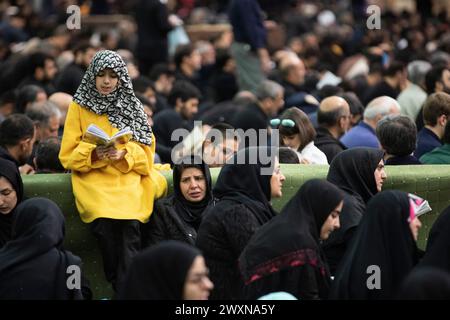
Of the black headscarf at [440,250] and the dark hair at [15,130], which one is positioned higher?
the dark hair at [15,130]

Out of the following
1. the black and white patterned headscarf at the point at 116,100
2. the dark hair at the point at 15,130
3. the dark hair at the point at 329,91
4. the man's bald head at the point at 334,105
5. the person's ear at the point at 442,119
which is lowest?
the dark hair at the point at 329,91

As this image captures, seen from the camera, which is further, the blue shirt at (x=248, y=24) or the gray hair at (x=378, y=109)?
the blue shirt at (x=248, y=24)

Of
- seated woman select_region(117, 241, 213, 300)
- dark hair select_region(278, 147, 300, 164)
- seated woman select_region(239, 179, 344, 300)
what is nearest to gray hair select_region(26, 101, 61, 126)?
dark hair select_region(278, 147, 300, 164)

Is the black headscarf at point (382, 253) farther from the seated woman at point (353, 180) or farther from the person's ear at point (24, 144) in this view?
the person's ear at point (24, 144)

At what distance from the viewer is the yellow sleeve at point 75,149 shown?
7.33 metres

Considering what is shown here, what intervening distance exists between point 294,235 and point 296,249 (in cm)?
8

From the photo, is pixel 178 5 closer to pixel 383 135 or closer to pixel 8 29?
pixel 8 29

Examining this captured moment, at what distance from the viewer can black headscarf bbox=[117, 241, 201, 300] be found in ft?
17.7

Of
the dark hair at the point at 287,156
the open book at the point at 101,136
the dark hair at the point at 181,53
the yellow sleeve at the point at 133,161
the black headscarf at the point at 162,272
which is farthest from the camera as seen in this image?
the dark hair at the point at 181,53

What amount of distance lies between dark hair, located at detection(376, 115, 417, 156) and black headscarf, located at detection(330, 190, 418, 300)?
88.4 inches

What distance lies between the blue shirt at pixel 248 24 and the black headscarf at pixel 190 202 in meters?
7.38

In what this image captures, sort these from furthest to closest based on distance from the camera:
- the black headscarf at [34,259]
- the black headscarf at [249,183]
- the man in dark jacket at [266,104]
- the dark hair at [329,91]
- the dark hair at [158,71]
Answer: the dark hair at [158,71], the dark hair at [329,91], the man in dark jacket at [266,104], the black headscarf at [249,183], the black headscarf at [34,259]

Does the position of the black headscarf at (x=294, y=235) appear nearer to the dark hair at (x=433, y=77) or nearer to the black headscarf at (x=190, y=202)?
the black headscarf at (x=190, y=202)

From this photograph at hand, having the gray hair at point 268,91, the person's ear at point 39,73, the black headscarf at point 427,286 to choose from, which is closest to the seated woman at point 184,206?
the black headscarf at point 427,286
